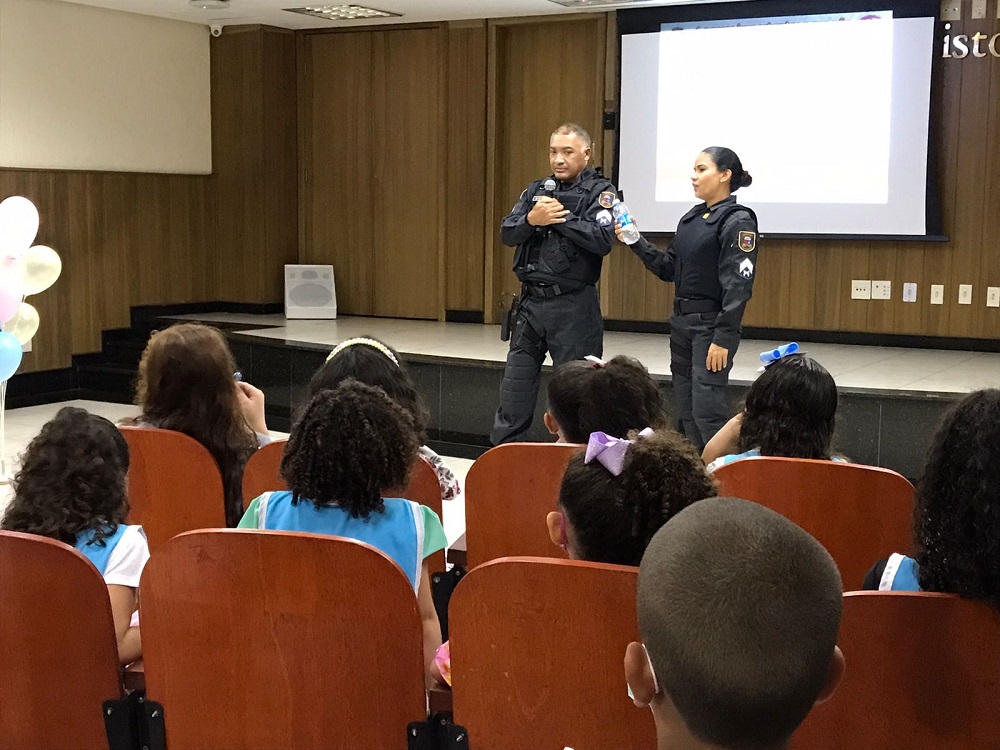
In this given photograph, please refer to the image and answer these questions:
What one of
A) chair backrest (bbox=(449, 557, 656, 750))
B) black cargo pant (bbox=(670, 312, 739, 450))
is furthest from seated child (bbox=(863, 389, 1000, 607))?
black cargo pant (bbox=(670, 312, 739, 450))

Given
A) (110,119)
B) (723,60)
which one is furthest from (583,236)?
(110,119)

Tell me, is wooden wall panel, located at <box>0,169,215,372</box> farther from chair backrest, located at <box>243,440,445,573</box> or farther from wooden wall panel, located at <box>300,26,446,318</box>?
chair backrest, located at <box>243,440,445,573</box>

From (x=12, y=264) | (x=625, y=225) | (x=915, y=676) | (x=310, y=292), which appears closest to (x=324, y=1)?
(x=310, y=292)

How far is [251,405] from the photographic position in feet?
9.63

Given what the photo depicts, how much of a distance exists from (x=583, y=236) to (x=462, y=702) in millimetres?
3185

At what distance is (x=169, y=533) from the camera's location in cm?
270

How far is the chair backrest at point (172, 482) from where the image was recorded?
8.55ft

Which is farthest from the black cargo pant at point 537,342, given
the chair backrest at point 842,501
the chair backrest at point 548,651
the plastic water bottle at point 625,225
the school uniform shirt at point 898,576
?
the chair backrest at point 548,651

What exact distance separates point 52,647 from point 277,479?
883 mm

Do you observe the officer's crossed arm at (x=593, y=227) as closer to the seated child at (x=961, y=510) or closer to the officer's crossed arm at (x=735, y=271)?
the officer's crossed arm at (x=735, y=271)

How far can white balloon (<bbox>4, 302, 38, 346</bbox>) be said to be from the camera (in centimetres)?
525

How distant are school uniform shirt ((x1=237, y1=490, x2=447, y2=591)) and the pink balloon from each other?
3.38 m

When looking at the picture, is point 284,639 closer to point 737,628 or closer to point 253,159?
point 737,628

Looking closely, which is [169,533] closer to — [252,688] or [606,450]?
[252,688]
